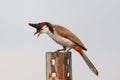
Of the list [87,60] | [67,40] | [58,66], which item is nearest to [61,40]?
[67,40]

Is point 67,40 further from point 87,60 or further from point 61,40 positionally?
point 87,60

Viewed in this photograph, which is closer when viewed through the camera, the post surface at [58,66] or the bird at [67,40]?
the post surface at [58,66]

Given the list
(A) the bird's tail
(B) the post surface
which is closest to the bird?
(A) the bird's tail

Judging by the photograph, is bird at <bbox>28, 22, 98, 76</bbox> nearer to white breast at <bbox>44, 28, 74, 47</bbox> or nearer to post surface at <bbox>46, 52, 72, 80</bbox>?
white breast at <bbox>44, 28, 74, 47</bbox>

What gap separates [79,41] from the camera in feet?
24.0

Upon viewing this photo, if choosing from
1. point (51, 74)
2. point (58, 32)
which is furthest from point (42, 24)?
point (51, 74)

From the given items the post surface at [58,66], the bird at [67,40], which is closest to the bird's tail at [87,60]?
the bird at [67,40]

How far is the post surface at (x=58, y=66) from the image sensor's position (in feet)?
19.9

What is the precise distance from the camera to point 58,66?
6082 mm

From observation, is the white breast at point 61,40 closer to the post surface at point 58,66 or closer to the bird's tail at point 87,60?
the bird's tail at point 87,60

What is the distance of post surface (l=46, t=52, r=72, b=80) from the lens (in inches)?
239

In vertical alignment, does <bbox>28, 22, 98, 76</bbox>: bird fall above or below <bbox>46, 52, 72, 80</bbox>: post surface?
above

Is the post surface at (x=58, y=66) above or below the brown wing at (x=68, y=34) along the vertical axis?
below

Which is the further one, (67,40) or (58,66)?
(67,40)
